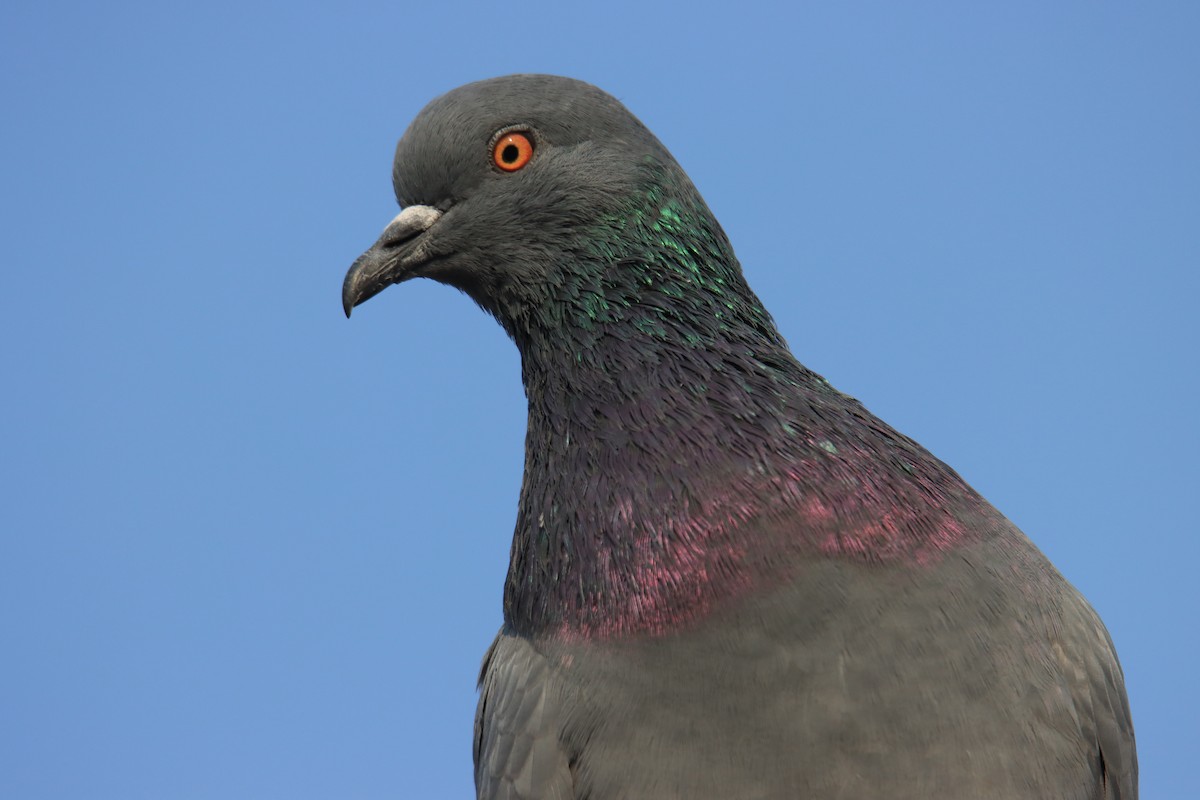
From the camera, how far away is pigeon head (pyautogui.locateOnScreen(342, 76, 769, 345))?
3941 millimetres

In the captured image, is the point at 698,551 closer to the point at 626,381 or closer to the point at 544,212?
the point at 626,381

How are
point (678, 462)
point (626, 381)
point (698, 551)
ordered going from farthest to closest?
point (626, 381), point (678, 462), point (698, 551)

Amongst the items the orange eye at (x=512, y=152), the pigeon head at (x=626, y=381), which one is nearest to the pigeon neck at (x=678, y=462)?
the pigeon head at (x=626, y=381)

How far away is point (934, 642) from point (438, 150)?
6.97ft

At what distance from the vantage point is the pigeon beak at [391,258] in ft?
13.1

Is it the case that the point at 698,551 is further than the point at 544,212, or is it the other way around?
the point at 544,212

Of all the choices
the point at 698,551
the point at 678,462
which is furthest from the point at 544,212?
the point at 698,551

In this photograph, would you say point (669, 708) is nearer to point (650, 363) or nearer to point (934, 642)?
point (934, 642)

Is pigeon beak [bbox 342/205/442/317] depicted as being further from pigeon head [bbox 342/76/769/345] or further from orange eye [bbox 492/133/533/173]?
orange eye [bbox 492/133/533/173]

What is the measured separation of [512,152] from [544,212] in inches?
9.2

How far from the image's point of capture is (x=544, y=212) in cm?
400

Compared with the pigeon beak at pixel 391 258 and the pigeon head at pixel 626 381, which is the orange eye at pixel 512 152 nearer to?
the pigeon head at pixel 626 381

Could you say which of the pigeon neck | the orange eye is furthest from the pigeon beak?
the pigeon neck

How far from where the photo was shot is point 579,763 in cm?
349
